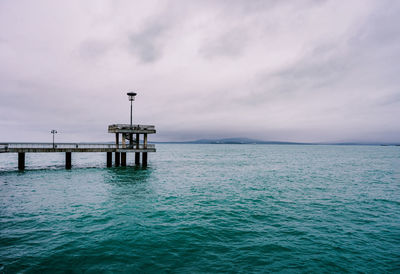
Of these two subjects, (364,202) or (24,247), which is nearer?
(24,247)

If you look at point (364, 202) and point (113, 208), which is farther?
point (364, 202)

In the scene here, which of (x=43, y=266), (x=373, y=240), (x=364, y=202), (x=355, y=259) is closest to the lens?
(x=43, y=266)

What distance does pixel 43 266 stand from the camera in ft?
28.0

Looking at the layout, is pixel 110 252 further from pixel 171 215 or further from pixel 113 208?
pixel 113 208

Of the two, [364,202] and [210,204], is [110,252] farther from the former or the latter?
[364,202]

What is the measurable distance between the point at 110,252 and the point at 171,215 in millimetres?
5544

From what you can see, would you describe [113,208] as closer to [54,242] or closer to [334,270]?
[54,242]

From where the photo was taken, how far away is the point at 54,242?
1048 cm

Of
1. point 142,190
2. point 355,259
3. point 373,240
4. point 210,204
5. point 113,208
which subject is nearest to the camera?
point 355,259

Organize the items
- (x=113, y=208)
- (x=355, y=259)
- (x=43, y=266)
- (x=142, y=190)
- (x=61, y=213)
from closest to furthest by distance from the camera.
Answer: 1. (x=43, y=266)
2. (x=355, y=259)
3. (x=61, y=213)
4. (x=113, y=208)
5. (x=142, y=190)

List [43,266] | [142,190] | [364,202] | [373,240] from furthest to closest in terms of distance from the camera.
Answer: [142,190], [364,202], [373,240], [43,266]

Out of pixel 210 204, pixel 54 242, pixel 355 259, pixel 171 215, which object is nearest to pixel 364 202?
pixel 355 259

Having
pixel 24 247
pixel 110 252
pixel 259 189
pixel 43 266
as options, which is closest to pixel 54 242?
pixel 24 247

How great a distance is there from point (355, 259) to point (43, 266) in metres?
12.8
